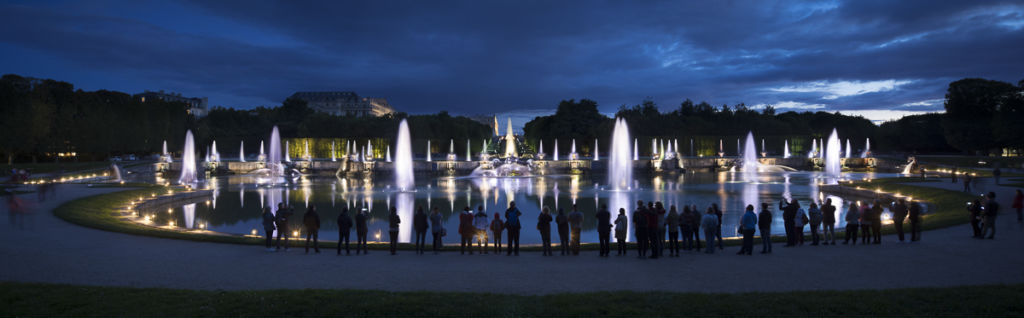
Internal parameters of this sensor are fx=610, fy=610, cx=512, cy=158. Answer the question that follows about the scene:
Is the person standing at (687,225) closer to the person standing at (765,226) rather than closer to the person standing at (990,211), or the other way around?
the person standing at (765,226)

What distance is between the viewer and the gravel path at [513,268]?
10.8 m

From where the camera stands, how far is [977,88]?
75.8 meters

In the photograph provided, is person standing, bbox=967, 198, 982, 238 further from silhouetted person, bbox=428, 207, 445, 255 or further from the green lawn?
silhouetted person, bbox=428, 207, 445, 255

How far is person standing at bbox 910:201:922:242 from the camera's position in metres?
14.8

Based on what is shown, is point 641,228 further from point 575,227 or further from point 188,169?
point 188,169

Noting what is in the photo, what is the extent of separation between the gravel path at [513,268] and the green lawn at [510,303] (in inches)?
37.2

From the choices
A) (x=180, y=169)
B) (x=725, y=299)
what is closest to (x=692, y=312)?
(x=725, y=299)

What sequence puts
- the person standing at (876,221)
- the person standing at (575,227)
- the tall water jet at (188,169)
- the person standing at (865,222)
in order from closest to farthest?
the person standing at (575,227) → the person standing at (876,221) → the person standing at (865,222) → the tall water jet at (188,169)

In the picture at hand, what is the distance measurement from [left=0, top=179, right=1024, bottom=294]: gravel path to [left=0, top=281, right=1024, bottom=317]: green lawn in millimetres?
945

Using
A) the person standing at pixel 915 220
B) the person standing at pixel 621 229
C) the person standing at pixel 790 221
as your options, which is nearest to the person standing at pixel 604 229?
the person standing at pixel 621 229

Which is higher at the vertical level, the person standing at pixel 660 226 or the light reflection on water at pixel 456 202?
the person standing at pixel 660 226

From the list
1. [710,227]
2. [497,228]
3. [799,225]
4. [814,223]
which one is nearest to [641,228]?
[710,227]

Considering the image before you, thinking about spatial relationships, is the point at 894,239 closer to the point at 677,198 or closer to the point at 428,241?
the point at 428,241

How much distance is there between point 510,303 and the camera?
9.09 meters
